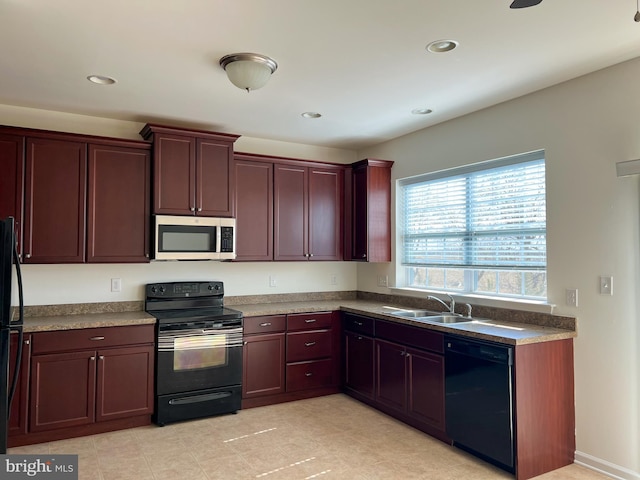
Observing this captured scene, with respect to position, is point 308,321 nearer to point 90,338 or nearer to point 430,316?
point 430,316

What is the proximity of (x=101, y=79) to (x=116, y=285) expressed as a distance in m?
1.76

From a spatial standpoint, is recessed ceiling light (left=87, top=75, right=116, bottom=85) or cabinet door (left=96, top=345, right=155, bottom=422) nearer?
recessed ceiling light (left=87, top=75, right=116, bottom=85)

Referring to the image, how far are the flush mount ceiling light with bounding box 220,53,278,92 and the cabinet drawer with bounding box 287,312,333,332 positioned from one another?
7.27ft

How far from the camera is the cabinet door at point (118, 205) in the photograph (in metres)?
3.72

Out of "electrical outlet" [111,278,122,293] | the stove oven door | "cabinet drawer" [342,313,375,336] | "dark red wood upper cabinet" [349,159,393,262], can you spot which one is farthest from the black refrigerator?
"dark red wood upper cabinet" [349,159,393,262]

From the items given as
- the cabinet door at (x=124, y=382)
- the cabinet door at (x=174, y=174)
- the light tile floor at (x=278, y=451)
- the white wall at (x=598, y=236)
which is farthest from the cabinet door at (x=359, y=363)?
the cabinet door at (x=174, y=174)

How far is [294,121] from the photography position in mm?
4141

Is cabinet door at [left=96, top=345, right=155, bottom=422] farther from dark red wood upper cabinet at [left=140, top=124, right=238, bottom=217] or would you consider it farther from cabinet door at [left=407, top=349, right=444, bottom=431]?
cabinet door at [left=407, top=349, right=444, bottom=431]

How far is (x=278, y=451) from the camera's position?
3217 mm

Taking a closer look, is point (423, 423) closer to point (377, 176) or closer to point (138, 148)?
point (377, 176)

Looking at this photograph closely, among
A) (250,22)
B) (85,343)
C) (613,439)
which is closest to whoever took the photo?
(250,22)

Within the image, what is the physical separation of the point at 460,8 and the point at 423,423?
2.83 metres

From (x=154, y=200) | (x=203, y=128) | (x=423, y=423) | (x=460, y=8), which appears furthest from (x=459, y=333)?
(x=203, y=128)

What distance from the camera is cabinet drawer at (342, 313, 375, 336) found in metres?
4.13
